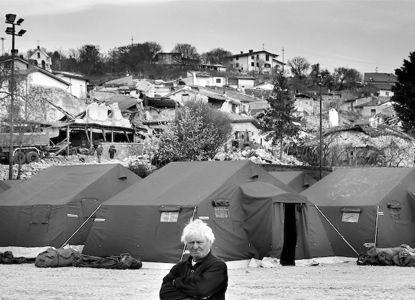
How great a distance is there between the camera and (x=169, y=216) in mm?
19344

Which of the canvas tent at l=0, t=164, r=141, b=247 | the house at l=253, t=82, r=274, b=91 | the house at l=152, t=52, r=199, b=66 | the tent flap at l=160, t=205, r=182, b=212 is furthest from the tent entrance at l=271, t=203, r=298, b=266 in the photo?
the house at l=152, t=52, r=199, b=66

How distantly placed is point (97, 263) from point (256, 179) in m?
4.77

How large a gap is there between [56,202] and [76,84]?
71.1 meters

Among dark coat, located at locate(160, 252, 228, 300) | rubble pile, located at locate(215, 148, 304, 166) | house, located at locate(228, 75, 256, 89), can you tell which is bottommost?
rubble pile, located at locate(215, 148, 304, 166)

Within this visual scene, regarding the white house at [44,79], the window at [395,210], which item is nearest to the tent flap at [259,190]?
the window at [395,210]

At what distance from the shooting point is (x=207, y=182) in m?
20.3

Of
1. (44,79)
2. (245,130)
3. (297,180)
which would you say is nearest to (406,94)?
(245,130)

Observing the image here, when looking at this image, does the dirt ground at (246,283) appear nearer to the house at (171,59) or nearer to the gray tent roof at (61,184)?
the gray tent roof at (61,184)

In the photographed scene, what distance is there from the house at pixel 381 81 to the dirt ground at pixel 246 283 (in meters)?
134

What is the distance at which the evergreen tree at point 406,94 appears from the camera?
59.8 metres

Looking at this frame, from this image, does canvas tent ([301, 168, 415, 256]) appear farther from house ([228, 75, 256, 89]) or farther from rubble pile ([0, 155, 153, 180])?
house ([228, 75, 256, 89])

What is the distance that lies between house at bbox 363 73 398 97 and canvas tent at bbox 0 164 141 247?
129 metres

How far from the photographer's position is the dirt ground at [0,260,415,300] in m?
13.4

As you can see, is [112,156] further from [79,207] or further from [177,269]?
[177,269]
